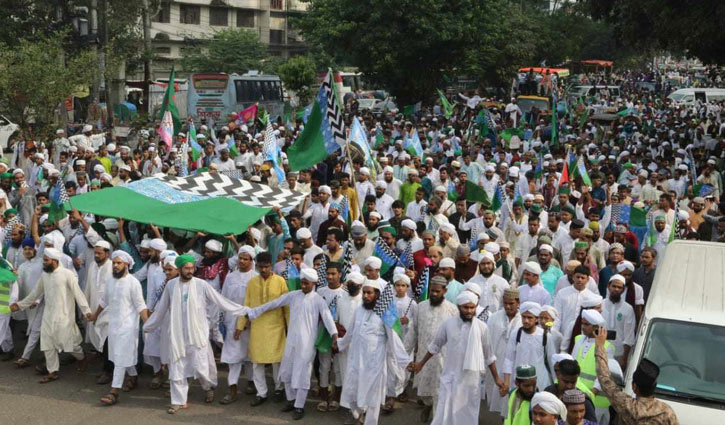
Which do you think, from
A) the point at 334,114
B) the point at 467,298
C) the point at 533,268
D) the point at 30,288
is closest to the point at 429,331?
the point at 467,298

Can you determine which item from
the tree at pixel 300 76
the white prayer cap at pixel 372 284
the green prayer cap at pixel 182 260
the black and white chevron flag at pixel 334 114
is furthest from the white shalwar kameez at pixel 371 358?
the tree at pixel 300 76

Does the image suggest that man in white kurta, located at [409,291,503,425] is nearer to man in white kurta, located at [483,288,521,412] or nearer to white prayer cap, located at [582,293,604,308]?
man in white kurta, located at [483,288,521,412]

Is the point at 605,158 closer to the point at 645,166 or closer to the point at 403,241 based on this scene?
the point at 645,166

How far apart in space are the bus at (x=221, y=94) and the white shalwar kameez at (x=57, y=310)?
22.2 metres

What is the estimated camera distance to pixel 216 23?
5934 centimetres

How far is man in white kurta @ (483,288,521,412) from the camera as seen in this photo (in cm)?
763

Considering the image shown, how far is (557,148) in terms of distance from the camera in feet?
62.7

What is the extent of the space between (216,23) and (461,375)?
2137 inches

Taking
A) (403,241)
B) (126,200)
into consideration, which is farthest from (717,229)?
(126,200)

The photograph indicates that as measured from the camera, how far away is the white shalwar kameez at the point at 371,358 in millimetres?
7793

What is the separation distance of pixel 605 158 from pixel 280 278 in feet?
36.2

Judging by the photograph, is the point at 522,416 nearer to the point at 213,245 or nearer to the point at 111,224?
the point at 213,245

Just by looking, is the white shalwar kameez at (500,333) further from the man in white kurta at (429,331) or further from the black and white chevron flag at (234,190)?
the black and white chevron flag at (234,190)

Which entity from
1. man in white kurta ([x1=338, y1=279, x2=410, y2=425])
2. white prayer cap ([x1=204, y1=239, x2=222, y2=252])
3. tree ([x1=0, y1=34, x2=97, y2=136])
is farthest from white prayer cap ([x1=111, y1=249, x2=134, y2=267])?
tree ([x1=0, y1=34, x2=97, y2=136])
